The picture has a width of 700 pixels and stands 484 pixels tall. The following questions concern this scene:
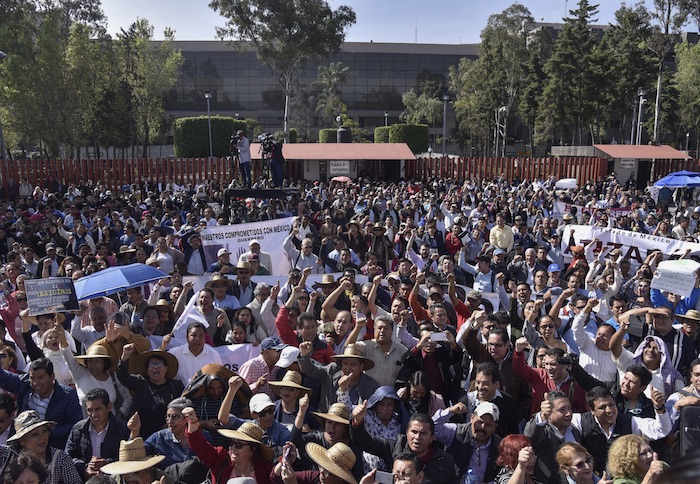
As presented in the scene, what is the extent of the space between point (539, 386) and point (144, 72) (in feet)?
153

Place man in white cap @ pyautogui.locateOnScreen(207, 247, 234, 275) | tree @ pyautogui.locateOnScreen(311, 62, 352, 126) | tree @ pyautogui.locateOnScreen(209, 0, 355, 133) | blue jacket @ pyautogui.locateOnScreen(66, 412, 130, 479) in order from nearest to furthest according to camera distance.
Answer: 1. blue jacket @ pyautogui.locateOnScreen(66, 412, 130, 479)
2. man in white cap @ pyautogui.locateOnScreen(207, 247, 234, 275)
3. tree @ pyautogui.locateOnScreen(209, 0, 355, 133)
4. tree @ pyautogui.locateOnScreen(311, 62, 352, 126)

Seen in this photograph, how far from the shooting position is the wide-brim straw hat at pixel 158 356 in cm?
506

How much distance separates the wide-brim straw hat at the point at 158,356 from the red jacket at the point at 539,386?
283cm

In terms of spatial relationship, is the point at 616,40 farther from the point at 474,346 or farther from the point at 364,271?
the point at 474,346

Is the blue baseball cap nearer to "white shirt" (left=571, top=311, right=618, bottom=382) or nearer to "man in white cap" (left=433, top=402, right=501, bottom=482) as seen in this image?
"man in white cap" (left=433, top=402, right=501, bottom=482)

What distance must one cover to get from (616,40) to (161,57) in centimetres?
3567

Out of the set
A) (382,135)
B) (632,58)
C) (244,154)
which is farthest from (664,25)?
(244,154)

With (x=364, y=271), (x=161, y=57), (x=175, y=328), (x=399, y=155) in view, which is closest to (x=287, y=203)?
(x=364, y=271)

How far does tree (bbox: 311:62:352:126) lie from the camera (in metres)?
62.8

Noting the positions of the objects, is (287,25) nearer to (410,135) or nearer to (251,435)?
(410,135)

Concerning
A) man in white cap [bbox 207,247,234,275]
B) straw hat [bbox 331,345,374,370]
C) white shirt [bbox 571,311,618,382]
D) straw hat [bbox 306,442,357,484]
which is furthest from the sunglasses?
man in white cap [bbox 207,247,234,275]

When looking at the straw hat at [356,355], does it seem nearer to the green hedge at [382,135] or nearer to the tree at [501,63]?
the green hedge at [382,135]

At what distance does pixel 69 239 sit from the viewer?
10641 millimetres

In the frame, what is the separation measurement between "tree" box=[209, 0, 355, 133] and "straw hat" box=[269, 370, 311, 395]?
118 ft
